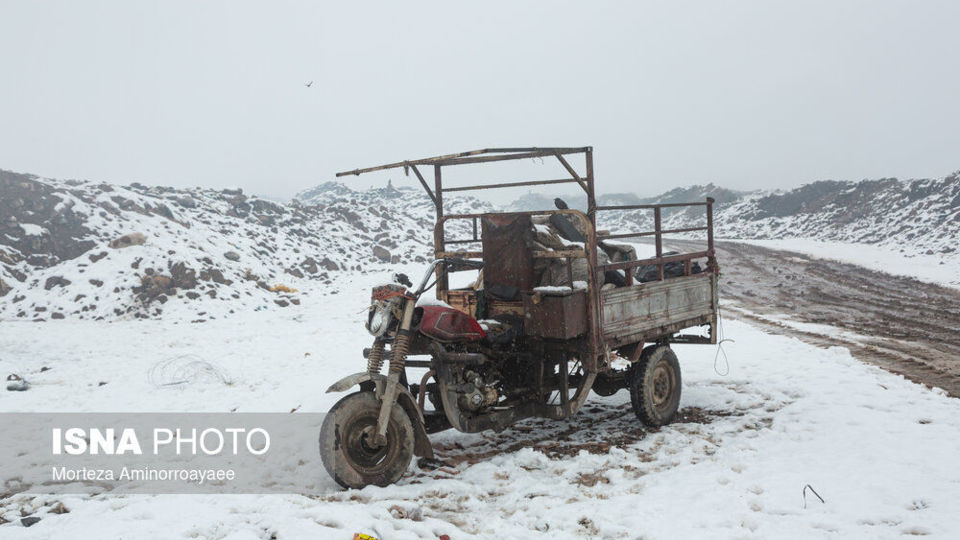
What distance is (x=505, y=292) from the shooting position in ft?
17.6

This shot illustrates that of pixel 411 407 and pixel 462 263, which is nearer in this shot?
pixel 411 407

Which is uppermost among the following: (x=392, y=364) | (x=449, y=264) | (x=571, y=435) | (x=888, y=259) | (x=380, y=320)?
(x=449, y=264)

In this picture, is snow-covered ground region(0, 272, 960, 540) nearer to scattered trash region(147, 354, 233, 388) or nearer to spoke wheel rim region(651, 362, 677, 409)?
scattered trash region(147, 354, 233, 388)

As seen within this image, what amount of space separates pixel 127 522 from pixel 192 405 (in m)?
3.70

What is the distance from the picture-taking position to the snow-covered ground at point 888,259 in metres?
17.9

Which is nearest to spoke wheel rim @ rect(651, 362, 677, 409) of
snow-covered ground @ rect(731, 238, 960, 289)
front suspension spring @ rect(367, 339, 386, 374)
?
front suspension spring @ rect(367, 339, 386, 374)

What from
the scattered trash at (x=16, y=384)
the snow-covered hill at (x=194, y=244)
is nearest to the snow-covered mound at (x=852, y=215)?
the snow-covered hill at (x=194, y=244)

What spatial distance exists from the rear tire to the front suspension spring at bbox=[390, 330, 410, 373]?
2.66 m

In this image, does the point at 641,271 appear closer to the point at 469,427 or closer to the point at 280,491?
the point at 469,427

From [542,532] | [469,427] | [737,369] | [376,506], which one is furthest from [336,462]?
[737,369]

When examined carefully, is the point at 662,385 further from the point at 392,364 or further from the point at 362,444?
the point at 362,444

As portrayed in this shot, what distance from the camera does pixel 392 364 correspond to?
4.32 metres

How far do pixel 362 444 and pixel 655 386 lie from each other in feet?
10.8

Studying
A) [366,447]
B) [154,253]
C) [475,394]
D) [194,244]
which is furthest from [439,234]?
[194,244]
